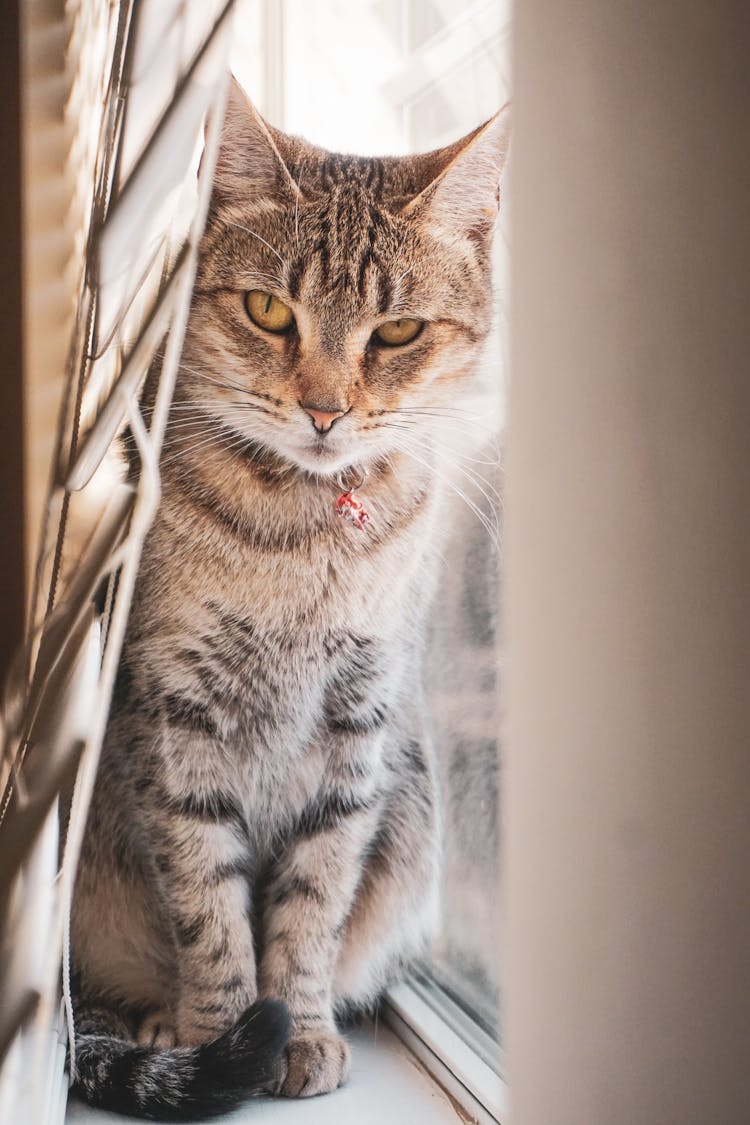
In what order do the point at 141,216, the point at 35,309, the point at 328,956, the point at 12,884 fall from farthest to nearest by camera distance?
the point at 328,956 < the point at 35,309 < the point at 141,216 < the point at 12,884

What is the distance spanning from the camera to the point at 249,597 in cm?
101

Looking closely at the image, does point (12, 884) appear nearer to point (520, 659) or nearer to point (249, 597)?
point (520, 659)

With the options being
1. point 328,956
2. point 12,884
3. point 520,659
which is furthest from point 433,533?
point 12,884

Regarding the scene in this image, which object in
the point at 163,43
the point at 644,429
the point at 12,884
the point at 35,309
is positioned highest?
the point at 163,43

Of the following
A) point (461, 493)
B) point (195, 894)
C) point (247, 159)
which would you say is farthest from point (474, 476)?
point (195, 894)

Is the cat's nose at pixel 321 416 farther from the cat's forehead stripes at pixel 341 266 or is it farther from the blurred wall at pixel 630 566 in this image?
the blurred wall at pixel 630 566

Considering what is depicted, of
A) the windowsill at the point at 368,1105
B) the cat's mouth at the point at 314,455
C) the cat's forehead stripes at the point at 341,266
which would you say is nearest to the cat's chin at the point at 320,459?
the cat's mouth at the point at 314,455

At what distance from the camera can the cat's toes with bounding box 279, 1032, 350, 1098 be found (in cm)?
99

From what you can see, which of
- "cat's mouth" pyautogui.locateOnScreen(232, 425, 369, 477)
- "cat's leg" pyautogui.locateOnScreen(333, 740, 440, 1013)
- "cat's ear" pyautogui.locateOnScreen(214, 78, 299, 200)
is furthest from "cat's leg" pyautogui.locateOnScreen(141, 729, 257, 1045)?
"cat's ear" pyautogui.locateOnScreen(214, 78, 299, 200)

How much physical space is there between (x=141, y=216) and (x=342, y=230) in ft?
1.63

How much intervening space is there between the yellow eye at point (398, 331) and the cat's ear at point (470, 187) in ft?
0.36

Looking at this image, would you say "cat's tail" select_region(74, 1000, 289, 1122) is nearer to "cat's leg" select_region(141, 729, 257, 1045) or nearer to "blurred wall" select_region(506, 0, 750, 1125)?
"cat's leg" select_region(141, 729, 257, 1045)

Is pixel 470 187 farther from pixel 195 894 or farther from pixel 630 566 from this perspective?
pixel 195 894

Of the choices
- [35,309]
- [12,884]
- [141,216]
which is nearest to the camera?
[12,884]
